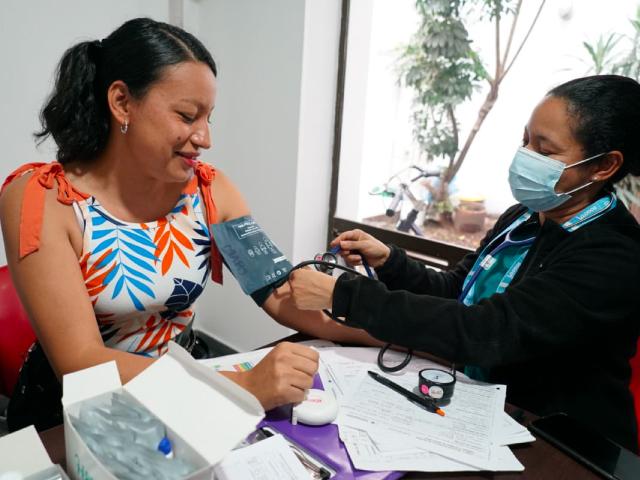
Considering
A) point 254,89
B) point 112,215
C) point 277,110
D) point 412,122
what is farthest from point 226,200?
point 412,122

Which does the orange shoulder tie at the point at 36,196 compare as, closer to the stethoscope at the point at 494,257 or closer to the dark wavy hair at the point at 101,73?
the dark wavy hair at the point at 101,73

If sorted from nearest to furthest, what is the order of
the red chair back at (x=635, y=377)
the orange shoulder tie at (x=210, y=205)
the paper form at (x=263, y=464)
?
the paper form at (x=263, y=464)
the red chair back at (x=635, y=377)
the orange shoulder tie at (x=210, y=205)

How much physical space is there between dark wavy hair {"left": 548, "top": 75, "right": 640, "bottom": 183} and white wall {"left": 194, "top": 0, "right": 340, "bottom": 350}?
4.44 ft

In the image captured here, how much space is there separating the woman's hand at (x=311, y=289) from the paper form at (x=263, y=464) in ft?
1.31

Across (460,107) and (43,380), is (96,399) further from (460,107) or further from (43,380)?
(460,107)

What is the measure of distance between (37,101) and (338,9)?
4.70ft

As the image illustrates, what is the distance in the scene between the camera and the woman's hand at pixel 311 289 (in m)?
1.12

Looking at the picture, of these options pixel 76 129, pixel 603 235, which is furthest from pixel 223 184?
pixel 603 235

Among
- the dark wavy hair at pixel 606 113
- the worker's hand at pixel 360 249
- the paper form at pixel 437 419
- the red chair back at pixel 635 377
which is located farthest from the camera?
the worker's hand at pixel 360 249

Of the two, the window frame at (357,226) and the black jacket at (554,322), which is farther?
the window frame at (357,226)

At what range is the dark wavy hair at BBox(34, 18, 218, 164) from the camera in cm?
103

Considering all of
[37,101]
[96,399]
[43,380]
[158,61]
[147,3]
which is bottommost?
[43,380]

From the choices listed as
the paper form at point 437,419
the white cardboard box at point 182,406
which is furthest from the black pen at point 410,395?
the white cardboard box at point 182,406

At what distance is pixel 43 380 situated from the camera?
3.51ft
